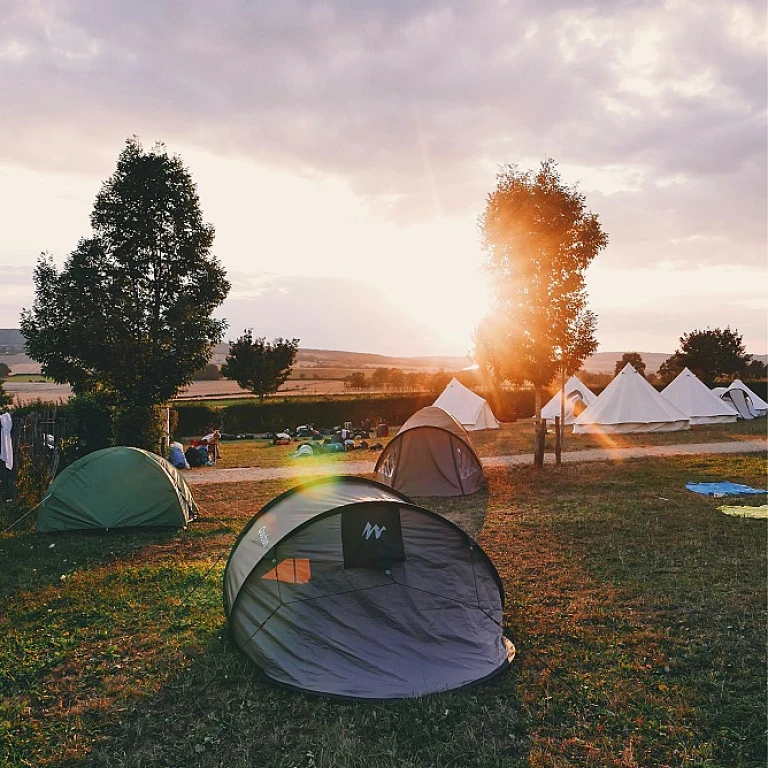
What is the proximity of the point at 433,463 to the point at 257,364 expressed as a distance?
90.6 ft

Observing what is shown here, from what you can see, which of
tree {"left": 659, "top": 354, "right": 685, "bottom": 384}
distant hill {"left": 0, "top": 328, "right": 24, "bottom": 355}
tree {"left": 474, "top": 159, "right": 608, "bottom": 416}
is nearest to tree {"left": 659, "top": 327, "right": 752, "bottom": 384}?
tree {"left": 659, "top": 354, "right": 685, "bottom": 384}

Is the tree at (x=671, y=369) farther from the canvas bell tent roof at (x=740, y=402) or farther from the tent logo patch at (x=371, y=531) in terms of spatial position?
the tent logo patch at (x=371, y=531)

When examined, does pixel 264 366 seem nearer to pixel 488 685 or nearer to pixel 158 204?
pixel 158 204

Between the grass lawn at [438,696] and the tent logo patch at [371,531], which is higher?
the tent logo patch at [371,531]

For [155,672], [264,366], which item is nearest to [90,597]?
[155,672]

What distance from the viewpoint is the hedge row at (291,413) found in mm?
29500

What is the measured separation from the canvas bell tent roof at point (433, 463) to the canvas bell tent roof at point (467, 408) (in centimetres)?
1589

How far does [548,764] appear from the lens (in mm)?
3875

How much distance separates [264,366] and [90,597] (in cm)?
3271

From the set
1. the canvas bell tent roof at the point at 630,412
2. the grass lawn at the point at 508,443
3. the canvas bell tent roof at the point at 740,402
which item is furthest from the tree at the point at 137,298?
the canvas bell tent roof at the point at 740,402

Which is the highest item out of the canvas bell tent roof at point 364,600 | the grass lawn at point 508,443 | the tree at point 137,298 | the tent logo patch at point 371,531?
the tree at point 137,298

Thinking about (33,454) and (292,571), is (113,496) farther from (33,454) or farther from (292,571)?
(292,571)

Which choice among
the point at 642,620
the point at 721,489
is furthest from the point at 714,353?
the point at 642,620

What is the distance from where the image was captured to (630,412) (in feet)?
84.4
